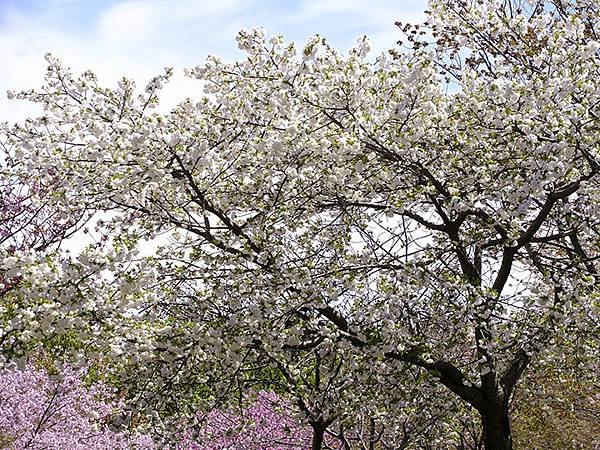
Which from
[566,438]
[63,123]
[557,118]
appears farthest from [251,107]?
[566,438]

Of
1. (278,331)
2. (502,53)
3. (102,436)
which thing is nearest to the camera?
(278,331)

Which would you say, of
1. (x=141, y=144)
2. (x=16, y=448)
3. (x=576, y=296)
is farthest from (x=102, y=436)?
(x=576, y=296)

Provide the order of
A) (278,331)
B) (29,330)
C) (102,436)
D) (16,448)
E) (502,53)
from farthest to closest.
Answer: (102,436)
(16,448)
(502,53)
(278,331)
(29,330)

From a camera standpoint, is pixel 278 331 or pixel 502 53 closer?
pixel 278 331

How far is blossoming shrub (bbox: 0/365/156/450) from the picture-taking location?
9.68 m

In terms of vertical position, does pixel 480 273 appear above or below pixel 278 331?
above

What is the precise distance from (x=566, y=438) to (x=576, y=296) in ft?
22.2

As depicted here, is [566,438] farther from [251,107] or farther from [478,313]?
[251,107]

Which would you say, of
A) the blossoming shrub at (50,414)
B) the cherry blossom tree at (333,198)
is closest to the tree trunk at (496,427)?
the cherry blossom tree at (333,198)

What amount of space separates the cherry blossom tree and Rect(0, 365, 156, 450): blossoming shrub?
13.9ft

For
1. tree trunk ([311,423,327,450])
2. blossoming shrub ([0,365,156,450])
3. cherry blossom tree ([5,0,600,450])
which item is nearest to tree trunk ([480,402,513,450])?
cherry blossom tree ([5,0,600,450])

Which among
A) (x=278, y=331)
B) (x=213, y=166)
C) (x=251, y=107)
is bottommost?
(x=278, y=331)

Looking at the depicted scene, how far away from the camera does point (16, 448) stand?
9.58 metres

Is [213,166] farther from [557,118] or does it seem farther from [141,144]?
[557,118]
